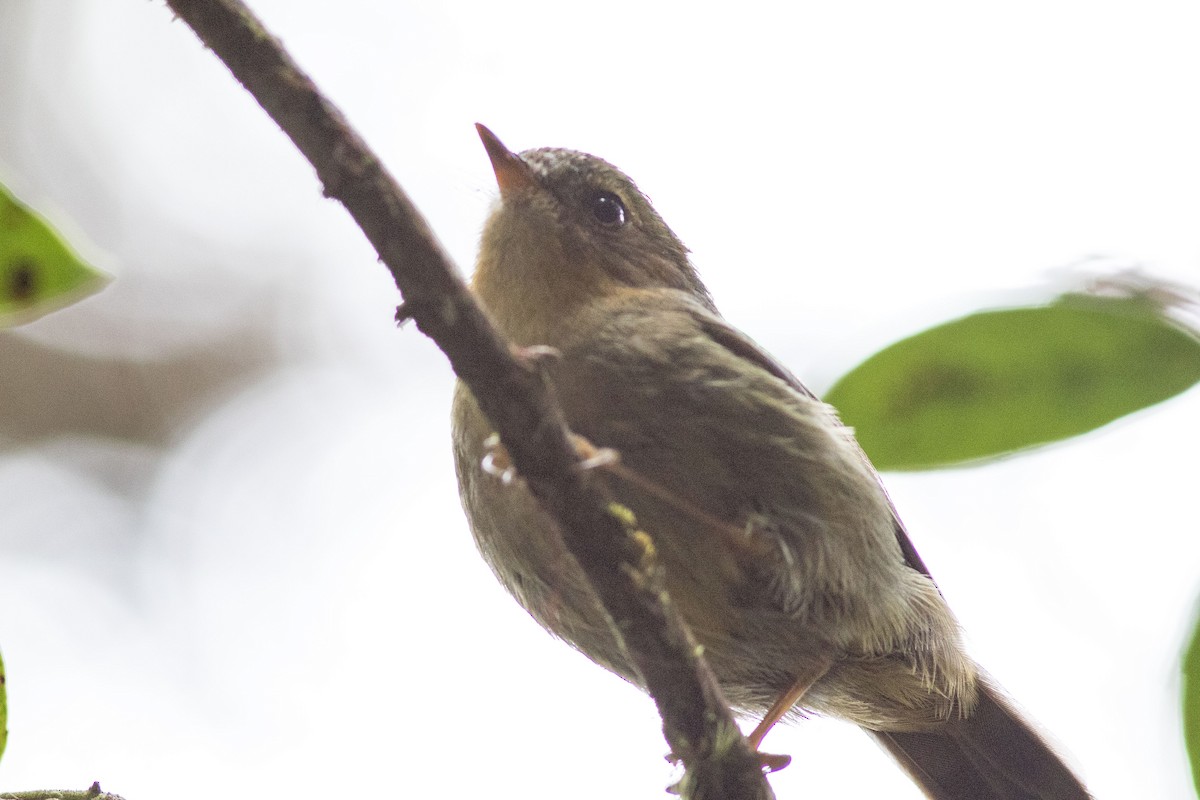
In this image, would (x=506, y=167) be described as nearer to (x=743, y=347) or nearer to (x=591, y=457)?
(x=743, y=347)

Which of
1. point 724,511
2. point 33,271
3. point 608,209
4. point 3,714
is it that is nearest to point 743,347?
point 724,511

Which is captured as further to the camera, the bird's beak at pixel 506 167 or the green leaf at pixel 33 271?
the bird's beak at pixel 506 167

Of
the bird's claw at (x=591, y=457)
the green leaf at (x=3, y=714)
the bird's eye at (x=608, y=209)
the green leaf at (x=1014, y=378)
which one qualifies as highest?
the bird's eye at (x=608, y=209)

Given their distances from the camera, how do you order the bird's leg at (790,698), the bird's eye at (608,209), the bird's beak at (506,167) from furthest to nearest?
the bird's eye at (608,209), the bird's beak at (506,167), the bird's leg at (790,698)

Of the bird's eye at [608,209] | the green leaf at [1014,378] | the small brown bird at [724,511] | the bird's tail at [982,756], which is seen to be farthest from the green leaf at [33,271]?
the bird's tail at [982,756]

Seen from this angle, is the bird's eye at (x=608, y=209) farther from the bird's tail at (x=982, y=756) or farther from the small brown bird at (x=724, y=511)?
the bird's tail at (x=982, y=756)
